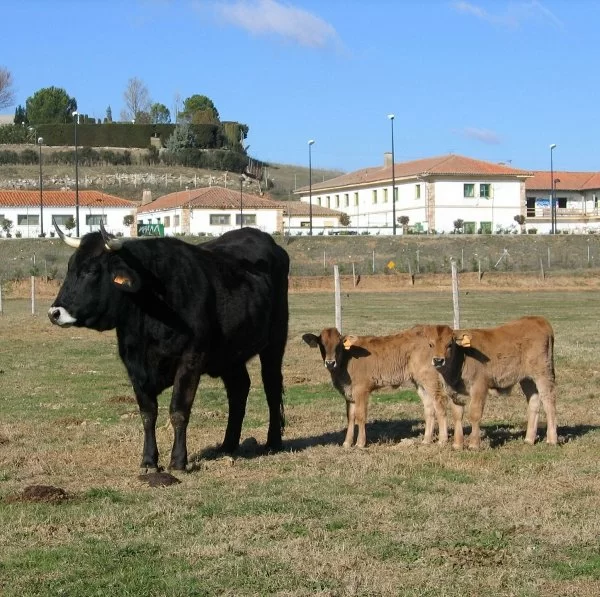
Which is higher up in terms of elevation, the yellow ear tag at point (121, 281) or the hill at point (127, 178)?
the hill at point (127, 178)

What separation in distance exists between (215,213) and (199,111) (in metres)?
71.8

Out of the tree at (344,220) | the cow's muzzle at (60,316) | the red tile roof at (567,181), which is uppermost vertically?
the red tile roof at (567,181)

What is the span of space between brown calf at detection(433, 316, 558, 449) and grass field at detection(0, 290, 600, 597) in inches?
14.4

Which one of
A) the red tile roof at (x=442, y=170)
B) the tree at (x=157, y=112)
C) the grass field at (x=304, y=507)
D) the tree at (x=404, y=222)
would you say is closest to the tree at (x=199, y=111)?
the tree at (x=157, y=112)

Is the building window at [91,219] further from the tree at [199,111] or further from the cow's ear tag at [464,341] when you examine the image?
the cow's ear tag at [464,341]

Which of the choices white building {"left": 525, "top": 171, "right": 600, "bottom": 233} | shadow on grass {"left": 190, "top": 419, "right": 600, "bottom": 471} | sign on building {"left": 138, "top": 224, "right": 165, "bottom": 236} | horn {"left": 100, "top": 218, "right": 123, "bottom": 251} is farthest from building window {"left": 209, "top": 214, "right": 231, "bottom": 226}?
horn {"left": 100, "top": 218, "right": 123, "bottom": 251}

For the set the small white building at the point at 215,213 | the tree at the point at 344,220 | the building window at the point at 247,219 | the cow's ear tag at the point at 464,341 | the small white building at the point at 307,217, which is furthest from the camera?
the small white building at the point at 307,217

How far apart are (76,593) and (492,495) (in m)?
3.86

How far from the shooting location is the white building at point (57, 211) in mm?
90062

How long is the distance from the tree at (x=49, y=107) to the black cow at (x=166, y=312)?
485 feet

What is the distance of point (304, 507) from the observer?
8562mm

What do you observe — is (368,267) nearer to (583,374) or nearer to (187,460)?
(583,374)

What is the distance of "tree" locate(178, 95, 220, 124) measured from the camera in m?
153

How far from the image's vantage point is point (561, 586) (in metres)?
6.44
